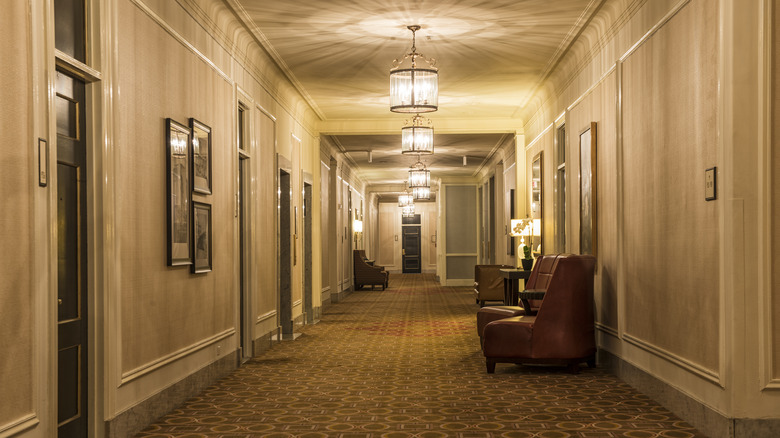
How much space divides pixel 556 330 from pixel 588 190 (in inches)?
65.1

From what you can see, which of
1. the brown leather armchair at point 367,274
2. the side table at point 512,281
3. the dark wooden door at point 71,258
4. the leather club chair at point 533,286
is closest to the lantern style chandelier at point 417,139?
the side table at point 512,281

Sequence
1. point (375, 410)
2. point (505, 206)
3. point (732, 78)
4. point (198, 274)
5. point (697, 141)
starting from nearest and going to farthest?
point (732, 78)
point (697, 141)
point (375, 410)
point (198, 274)
point (505, 206)

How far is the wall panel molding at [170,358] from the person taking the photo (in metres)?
4.84

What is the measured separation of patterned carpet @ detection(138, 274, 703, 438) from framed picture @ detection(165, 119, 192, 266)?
Answer: 3.78ft

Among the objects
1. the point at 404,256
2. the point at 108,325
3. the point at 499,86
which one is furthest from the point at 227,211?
the point at 404,256

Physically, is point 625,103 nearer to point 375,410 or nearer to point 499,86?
point 375,410

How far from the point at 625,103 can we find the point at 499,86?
412 centimetres

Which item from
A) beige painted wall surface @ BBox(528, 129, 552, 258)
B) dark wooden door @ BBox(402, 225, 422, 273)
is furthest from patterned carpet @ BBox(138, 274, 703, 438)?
dark wooden door @ BBox(402, 225, 422, 273)

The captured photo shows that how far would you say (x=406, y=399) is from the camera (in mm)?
5992

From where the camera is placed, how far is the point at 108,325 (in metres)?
4.51

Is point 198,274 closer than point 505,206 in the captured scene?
Yes

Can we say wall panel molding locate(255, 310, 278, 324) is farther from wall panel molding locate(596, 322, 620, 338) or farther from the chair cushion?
wall panel molding locate(596, 322, 620, 338)

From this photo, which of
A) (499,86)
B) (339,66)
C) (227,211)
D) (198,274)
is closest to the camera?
(198,274)

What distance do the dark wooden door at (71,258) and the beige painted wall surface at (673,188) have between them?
11.9ft
